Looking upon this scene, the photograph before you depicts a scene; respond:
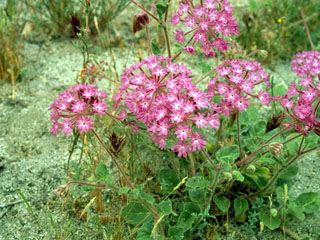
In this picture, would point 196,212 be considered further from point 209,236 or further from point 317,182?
point 317,182

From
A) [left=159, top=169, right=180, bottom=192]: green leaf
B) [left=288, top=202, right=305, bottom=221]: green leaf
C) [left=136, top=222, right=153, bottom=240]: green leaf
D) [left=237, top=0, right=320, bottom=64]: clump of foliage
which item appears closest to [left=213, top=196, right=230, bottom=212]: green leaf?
[left=159, top=169, right=180, bottom=192]: green leaf

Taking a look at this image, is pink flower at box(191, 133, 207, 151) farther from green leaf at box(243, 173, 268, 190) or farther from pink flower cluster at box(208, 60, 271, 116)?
green leaf at box(243, 173, 268, 190)

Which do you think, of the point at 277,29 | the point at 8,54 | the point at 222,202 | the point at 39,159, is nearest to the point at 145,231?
the point at 222,202

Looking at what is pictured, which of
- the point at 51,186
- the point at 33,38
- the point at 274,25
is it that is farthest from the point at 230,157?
the point at 33,38

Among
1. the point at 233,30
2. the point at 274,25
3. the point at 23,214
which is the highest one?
the point at 233,30

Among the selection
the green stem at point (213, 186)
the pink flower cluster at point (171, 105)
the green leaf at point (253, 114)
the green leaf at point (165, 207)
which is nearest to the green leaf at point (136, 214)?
the green leaf at point (165, 207)

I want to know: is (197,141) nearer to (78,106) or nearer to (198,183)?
(198,183)
